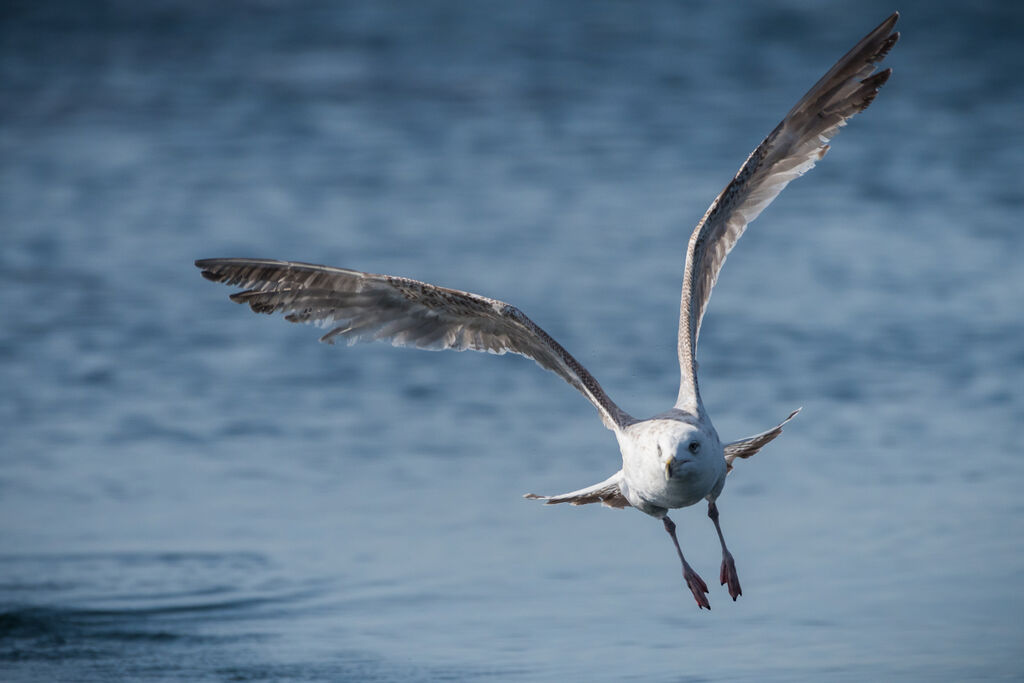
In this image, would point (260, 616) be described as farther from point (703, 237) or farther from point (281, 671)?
point (703, 237)

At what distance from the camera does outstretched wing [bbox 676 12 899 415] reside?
8.24 metres

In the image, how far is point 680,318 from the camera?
822 cm

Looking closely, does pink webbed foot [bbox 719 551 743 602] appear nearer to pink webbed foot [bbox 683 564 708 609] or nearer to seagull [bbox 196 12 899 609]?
seagull [bbox 196 12 899 609]

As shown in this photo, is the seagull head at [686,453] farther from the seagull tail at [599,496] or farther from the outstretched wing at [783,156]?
the outstretched wing at [783,156]

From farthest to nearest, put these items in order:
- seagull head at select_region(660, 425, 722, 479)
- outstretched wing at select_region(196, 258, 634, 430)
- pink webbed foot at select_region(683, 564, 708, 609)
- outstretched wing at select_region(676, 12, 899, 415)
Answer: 1. outstretched wing at select_region(676, 12, 899, 415)
2. pink webbed foot at select_region(683, 564, 708, 609)
3. outstretched wing at select_region(196, 258, 634, 430)
4. seagull head at select_region(660, 425, 722, 479)

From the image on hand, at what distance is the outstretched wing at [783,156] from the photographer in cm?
824

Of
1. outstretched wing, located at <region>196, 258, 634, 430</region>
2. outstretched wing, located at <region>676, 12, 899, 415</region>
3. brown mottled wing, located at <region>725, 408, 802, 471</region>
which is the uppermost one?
outstretched wing, located at <region>676, 12, 899, 415</region>

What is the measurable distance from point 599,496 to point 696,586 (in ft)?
2.59

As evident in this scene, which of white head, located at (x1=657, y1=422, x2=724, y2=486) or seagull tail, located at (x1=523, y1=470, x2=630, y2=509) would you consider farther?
seagull tail, located at (x1=523, y1=470, x2=630, y2=509)

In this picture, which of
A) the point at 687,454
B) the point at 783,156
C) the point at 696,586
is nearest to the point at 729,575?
the point at 696,586

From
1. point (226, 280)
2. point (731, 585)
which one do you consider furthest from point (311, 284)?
point (731, 585)

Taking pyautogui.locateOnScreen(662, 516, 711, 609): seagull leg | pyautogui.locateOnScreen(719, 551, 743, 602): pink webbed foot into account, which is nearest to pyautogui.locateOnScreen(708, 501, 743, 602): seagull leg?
pyautogui.locateOnScreen(719, 551, 743, 602): pink webbed foot

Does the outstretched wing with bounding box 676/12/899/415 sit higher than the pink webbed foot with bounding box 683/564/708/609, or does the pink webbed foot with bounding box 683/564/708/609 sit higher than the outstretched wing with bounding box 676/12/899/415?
the outstretched wing with bounding box 676/12/899/415

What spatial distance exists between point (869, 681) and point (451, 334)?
10.3 feet
